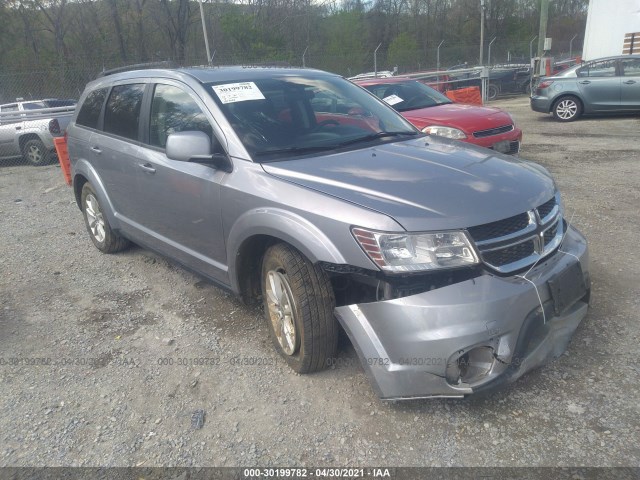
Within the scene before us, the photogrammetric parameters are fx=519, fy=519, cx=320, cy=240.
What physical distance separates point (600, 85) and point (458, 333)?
39.9 feet

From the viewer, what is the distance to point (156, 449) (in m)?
2.61

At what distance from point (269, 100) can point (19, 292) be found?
2952 mm

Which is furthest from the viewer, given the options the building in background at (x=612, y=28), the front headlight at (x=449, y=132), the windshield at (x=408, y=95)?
Result: the building in background at (x=612, y=28)

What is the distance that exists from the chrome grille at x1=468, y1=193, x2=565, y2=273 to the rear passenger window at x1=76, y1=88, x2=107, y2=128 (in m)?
3.85

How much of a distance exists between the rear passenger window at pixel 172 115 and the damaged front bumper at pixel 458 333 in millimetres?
1725

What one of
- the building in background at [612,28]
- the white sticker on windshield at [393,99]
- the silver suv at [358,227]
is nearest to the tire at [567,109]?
the white sticker on windshield at [393,99]

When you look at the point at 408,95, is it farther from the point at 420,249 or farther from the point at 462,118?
the point at 420,249

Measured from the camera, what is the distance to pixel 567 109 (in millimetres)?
12688

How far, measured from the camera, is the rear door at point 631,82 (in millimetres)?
11789

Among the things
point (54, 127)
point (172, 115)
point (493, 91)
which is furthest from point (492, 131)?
point (493, 91)

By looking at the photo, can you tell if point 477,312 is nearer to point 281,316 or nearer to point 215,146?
point 281,316

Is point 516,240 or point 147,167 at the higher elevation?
point 147,167

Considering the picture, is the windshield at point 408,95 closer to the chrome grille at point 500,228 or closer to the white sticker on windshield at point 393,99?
the white sticker on windshield at point 393,99

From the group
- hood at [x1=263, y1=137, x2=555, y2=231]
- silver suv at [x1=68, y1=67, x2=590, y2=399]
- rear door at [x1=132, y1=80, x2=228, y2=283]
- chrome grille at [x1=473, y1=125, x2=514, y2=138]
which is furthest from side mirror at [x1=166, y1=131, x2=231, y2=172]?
chrome grille at [x1=473, y1=125, x2=514, y2=138]
